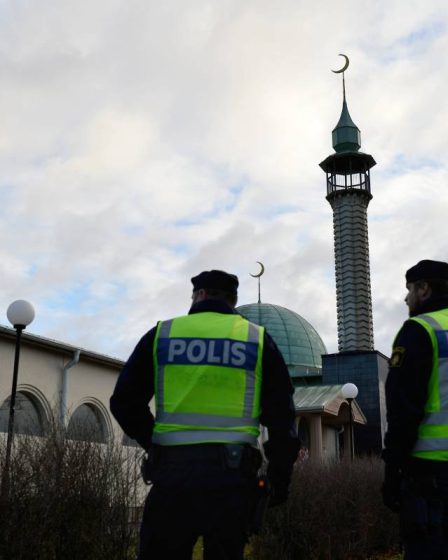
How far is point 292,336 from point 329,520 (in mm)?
41531

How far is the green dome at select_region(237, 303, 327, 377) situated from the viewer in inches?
1959

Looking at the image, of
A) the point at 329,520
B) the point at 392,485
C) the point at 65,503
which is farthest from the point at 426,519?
the point at 329,520

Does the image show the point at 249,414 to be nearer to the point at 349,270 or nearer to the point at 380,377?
the point at 380,377

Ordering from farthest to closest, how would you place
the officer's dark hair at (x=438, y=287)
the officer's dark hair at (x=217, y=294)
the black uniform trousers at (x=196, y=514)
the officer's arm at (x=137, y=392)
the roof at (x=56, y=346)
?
the roof at (x=56, y=346) → the officer's dark hair at (x=438, y=287) → the officer's dark hair at (x=217, y=294) → the officer's arm at (x=137, y=392) → the black uniform trousers at (x=196, y=514)

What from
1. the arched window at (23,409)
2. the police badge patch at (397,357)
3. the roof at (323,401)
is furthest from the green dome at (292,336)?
the police badge patch at (397,357)

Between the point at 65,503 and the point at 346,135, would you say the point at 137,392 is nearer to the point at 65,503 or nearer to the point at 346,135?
the point at 65,503

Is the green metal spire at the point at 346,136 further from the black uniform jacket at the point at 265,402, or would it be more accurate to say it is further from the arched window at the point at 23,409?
the black uniform jacket at the point at 265,402

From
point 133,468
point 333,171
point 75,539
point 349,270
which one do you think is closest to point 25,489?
point 75,539

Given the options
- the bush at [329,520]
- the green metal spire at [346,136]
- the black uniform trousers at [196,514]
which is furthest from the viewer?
the green metal spire at [346,136]

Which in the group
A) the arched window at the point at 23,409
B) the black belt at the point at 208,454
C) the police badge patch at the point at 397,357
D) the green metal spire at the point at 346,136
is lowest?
the black belt at the point at 208,454

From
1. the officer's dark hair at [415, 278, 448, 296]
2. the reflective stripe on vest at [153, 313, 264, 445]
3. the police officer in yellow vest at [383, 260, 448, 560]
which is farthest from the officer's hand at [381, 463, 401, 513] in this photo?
the officer's dark hair at [415, 278, 448, 296]

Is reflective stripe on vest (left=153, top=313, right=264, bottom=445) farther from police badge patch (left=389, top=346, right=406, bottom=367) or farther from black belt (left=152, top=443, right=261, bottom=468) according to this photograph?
police badge patch (left=389, top=346, right=406, bottom=367)

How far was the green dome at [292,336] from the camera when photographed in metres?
49.8

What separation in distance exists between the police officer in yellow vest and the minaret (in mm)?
43724
